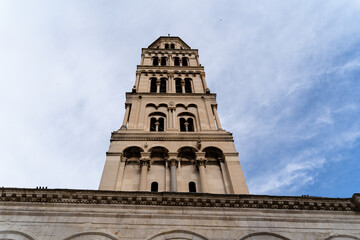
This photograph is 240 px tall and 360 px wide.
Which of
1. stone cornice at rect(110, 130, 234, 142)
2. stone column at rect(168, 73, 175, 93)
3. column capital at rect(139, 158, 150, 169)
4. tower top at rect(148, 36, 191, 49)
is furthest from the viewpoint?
tower top at rect(148, 36, 191, 49)

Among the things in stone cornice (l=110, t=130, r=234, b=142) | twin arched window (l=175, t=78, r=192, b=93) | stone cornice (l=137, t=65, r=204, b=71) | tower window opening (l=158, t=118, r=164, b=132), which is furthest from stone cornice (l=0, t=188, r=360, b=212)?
stone cornice (l=137, t=65, r=204, b=71)

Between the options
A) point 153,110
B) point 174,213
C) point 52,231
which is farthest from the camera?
point 153,110

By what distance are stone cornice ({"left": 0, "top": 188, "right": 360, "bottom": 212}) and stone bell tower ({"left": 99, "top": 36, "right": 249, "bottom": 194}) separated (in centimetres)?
354

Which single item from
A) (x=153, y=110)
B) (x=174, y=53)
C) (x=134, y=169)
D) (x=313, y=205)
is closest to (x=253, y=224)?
(x=313, y=205)

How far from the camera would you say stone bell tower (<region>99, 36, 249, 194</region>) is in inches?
714

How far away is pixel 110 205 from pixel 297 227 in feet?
24.5

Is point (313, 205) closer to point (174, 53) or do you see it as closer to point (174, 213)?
point (174, 213)

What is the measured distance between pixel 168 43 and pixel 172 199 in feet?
103

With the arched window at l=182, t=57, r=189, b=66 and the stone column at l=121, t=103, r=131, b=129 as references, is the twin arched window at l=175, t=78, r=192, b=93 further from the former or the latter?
the stone column at l=121, t=103, r=131, b=129

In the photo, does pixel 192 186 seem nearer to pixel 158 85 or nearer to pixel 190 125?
pixel 190 125

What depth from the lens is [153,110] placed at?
2547 centimetres

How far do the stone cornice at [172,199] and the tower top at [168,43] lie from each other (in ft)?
97.9

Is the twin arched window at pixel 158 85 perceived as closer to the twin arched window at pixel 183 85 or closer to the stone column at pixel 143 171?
the twin arched window at pixel 183 85

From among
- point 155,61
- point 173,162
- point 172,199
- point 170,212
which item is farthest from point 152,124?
point 155,61
